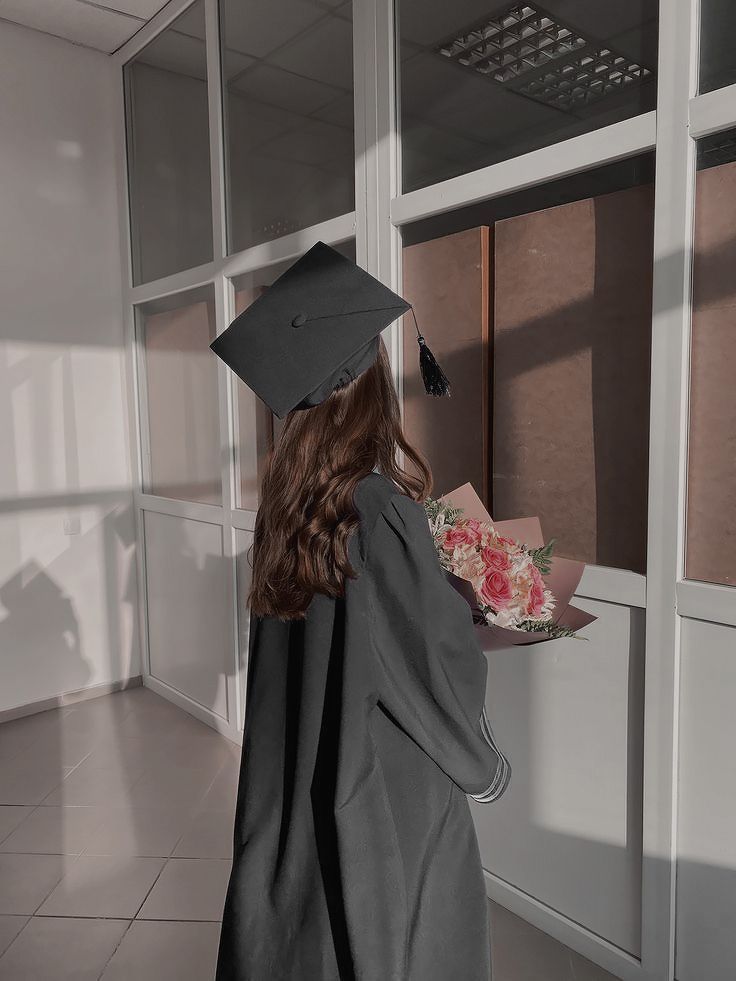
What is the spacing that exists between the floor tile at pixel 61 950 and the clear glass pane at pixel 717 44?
270 cm

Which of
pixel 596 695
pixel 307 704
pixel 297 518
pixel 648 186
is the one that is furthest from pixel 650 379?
pixel 307 704

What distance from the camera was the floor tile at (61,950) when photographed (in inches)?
80.6

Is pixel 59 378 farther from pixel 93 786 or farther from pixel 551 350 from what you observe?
pixel 551 350

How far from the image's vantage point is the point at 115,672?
4199 mm

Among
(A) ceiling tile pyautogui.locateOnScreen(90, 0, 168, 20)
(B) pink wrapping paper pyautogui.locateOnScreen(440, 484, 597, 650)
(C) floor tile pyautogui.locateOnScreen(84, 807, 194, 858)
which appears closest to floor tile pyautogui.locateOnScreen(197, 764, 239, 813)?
(C) floor tile pyautogui.locateOnScreen(84, 807, 194, 858)

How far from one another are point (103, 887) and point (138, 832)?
1.07 feet

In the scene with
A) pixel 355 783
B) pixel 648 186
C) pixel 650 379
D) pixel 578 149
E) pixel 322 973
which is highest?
pixel 578 149

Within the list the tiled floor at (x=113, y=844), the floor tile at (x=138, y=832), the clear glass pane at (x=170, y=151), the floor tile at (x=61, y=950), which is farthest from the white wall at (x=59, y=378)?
the floor tile at (x=61, y=950)

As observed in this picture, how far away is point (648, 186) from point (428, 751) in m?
1.40

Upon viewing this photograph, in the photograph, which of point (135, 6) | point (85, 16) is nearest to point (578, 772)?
point (135, 6)

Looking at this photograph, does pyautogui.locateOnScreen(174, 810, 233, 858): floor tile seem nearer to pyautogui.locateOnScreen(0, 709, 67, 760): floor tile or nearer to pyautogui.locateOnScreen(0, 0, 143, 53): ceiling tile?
pyautogui.locateOnScreen(0, 709, 67, 760): floor tile

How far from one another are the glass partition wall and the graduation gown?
27.7 inches

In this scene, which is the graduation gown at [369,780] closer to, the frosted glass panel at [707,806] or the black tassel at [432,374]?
the black tassel at [432,374]

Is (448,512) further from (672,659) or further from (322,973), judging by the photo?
(322,973)
